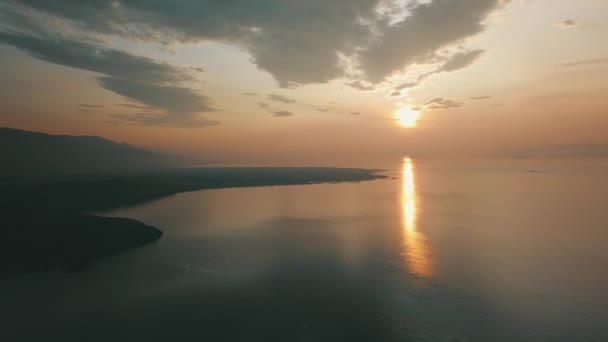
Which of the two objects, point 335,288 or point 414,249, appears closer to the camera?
point 335,288

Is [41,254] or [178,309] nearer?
[178,309]

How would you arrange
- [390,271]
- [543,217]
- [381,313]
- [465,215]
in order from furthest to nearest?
[465,215], [543,217], [390,271], [381,313]

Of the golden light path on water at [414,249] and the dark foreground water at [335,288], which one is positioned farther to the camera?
the golden light path on water at [414,249]

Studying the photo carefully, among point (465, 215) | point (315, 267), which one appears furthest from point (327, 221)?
point (465, 215)

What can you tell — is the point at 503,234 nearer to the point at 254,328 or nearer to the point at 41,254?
the point at 254,328

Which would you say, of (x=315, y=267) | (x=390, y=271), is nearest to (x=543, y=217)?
(x=390, y=271)

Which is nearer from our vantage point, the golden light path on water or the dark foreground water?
the dark foreground water

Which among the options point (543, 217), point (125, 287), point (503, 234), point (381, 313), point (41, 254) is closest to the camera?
point (381, 313)
